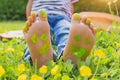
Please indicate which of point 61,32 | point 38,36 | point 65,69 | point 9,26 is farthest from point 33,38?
point 9,26

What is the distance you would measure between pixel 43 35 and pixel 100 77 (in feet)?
1.00

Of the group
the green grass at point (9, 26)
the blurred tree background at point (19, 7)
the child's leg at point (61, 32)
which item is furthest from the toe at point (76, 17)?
the blurred tree background at point (19, 7)

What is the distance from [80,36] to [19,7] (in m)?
6.35

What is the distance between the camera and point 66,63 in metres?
1.73

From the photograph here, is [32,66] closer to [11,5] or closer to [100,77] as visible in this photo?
[100,77]

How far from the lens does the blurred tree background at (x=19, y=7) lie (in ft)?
23.7

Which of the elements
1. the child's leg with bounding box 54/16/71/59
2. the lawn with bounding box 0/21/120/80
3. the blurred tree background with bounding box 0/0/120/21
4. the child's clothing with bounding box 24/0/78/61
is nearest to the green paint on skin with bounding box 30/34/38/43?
the lawn with bounding box 0/21/120/80

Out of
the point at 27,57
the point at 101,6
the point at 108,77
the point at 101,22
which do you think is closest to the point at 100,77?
the point at 108,77

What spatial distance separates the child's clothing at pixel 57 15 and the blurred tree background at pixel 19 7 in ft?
15.3

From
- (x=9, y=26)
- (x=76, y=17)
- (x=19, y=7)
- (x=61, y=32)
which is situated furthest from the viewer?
(x=19, y=7)

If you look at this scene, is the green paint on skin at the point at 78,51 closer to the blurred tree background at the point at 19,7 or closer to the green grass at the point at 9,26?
the green grass at the point at 9,26

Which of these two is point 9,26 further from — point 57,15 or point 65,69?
point 65,69

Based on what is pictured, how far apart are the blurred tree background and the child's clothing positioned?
4.66 m

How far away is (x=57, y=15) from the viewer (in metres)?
2.37
